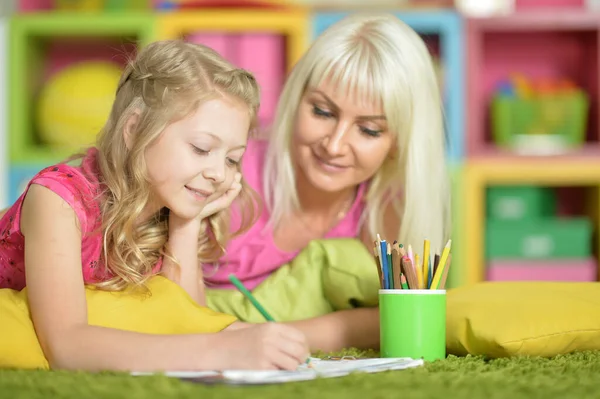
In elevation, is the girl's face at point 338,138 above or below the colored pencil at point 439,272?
above

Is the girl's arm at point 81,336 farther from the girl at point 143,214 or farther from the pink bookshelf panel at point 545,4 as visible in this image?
the pink bookshelf panel at point 545,4

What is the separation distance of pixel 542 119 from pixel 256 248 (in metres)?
1.38

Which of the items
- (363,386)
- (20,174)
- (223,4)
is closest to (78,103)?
(20,174)

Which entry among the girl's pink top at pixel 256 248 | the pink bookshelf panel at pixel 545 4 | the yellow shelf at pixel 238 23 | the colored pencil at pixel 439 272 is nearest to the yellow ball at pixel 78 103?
the yellow shelf at pixel 238 23

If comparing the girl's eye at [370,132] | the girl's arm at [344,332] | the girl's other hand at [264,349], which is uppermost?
the girl's eye at [370,132]

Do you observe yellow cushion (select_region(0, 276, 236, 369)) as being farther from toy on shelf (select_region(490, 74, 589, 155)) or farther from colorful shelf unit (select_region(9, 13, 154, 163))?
toy on shelf (select_region(490, 74, 589, 155))

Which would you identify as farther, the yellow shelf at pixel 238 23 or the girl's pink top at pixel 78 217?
the yellow shelf at pixel 238 23

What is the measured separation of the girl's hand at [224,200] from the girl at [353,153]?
0.19 m

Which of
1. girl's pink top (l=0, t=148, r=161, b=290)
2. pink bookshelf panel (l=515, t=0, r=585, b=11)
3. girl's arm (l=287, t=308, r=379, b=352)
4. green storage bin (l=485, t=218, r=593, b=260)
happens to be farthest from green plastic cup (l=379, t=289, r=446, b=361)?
pink bookshelf panel (l=515, t=0, r=585, b=11)

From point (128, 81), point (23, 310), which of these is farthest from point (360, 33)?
point (23, 310)

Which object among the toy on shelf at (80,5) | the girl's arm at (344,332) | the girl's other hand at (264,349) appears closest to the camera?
the girl's other hand at (264,349)

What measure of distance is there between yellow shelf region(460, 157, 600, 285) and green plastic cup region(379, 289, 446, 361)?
1514 mm

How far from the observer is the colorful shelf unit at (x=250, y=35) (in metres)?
2.63

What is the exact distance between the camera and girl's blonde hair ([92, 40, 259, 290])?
1145 mm
